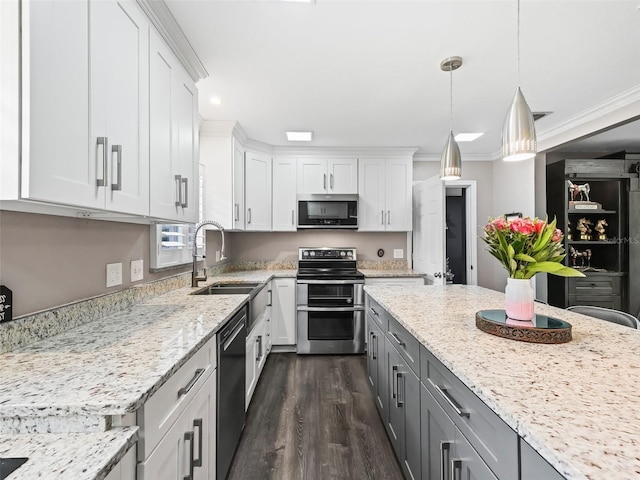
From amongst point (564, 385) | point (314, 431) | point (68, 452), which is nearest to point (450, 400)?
point (564, 385)

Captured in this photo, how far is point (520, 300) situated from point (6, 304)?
1.90m

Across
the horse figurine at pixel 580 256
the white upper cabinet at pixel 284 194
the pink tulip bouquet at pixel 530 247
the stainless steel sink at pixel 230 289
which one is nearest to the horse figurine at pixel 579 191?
the horse figurine at pixel 580 256

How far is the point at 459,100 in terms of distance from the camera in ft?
8.71

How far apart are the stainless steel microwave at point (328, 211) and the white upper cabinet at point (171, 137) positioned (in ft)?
6.35

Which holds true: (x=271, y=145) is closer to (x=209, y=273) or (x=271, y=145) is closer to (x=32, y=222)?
(x=209, y=273)

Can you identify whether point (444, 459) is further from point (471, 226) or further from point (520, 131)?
point (471, 226)

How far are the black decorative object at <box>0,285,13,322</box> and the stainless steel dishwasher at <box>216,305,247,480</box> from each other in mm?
767

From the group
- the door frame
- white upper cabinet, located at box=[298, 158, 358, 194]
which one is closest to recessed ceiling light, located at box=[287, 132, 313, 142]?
white upper cabinet, located at box=[298, 158, 358, 194]

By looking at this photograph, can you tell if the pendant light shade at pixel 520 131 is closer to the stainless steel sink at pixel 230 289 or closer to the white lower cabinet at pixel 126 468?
the white lower cabinet at pixel 126 468

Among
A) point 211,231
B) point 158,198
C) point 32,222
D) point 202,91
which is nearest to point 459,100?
point 202,91

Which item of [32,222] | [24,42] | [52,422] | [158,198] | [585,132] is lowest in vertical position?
Answer: [52,422]

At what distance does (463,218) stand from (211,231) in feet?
11.4

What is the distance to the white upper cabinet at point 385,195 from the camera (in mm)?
3975

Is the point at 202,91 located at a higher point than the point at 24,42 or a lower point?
higher
